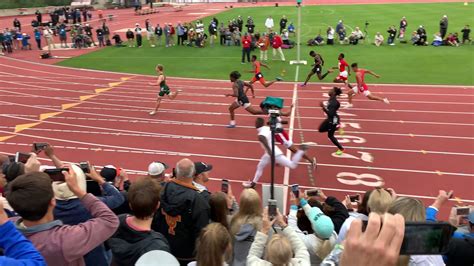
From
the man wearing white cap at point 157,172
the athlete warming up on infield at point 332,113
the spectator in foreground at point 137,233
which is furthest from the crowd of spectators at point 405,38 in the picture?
the spectator in foreground at point 137,233

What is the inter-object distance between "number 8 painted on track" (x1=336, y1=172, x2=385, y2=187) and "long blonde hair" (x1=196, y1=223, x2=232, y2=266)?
631cm

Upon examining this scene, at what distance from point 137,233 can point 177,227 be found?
1.06 meters

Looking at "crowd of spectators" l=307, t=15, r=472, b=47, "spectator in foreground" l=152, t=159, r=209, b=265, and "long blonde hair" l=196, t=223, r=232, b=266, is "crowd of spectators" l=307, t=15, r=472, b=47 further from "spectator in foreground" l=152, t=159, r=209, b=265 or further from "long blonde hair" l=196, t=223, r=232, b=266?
"long blonde hair" l=196, t=223, r=232, b=266

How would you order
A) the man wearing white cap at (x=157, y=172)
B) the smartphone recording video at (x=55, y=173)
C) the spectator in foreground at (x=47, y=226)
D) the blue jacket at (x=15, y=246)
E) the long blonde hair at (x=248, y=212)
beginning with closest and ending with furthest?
the blue jacket at (x=15, y=246) → the spectator in foreground at (x=47, y=226) → the smartphone recording video at (x=55, y=173) → the long blonde hair at (x=248, y=212) → the man wearing white cap at (x=157, y=172)

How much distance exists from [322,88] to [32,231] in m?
15.4

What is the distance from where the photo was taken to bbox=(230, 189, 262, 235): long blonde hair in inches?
178

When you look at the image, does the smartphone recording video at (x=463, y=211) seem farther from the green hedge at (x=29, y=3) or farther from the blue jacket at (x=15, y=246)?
the green hedge at (x=29, y=3)

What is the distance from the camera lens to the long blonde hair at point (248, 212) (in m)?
4.52

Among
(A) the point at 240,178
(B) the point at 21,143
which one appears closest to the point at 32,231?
(A) the point at 240,178

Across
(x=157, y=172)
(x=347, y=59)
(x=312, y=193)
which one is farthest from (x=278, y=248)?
(x=347, y=59)

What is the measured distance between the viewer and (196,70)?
21453 mm

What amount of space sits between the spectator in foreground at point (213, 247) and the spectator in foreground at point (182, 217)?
102 centimetres

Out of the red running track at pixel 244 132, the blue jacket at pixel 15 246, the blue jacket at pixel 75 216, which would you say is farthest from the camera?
the red running track at pixel 244 132

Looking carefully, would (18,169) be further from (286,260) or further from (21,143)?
(21,143)
